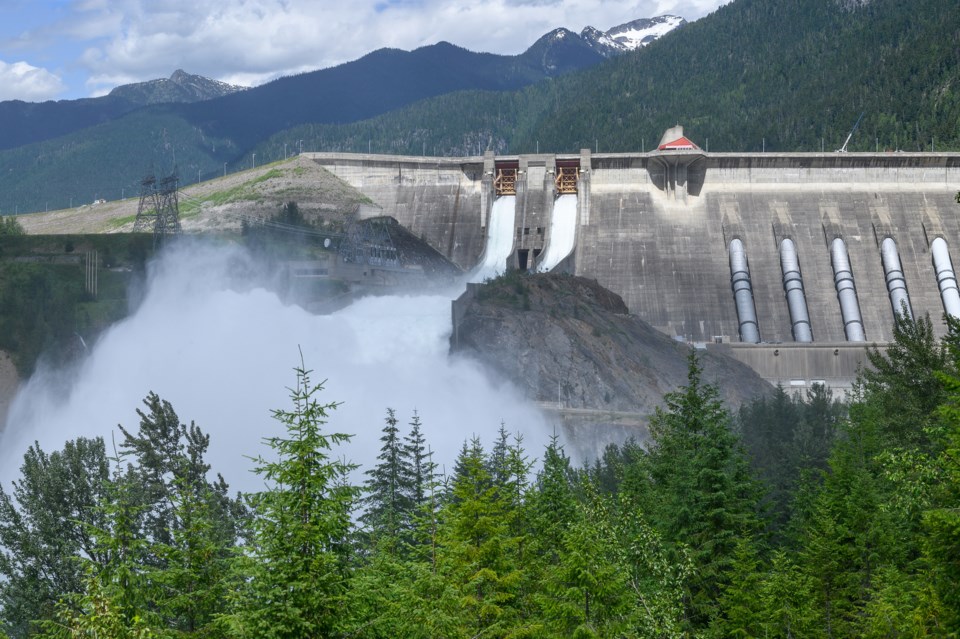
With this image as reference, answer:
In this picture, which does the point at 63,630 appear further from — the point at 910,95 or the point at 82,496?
the point at 910,95

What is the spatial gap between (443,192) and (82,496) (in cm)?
5445

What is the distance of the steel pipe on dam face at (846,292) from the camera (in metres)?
71.0

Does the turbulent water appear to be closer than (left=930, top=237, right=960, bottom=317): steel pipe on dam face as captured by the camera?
Yes

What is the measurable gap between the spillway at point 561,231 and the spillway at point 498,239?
99.5 inches

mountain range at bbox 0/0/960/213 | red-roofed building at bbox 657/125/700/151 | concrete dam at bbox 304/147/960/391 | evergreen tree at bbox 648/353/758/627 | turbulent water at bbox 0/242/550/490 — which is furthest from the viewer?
mountain range at bbox 0/0/960/213

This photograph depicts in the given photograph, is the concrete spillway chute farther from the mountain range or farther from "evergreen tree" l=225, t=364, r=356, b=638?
"evergreen tree" l=225, t=364, r=356, b=638

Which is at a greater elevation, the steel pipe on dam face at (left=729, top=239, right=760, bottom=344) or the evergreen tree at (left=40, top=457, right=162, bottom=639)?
the steel pipe on dam face at (left=729, top=239, right=760, bottom=344)

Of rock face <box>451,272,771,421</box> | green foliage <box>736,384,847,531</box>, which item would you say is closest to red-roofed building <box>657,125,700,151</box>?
rock face <box>451,272,771,421</box>

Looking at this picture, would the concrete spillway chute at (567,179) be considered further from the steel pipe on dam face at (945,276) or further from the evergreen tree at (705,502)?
the evergreen tree at (705,502)

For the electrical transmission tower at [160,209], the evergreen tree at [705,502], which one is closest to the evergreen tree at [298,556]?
the evergreen tree at [705,502]

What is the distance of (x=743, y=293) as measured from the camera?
72688 millimetres

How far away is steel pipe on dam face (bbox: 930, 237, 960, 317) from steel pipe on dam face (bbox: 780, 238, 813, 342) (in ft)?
26.2

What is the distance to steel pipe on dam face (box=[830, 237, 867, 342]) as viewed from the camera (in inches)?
2795

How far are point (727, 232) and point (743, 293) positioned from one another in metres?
5.12
